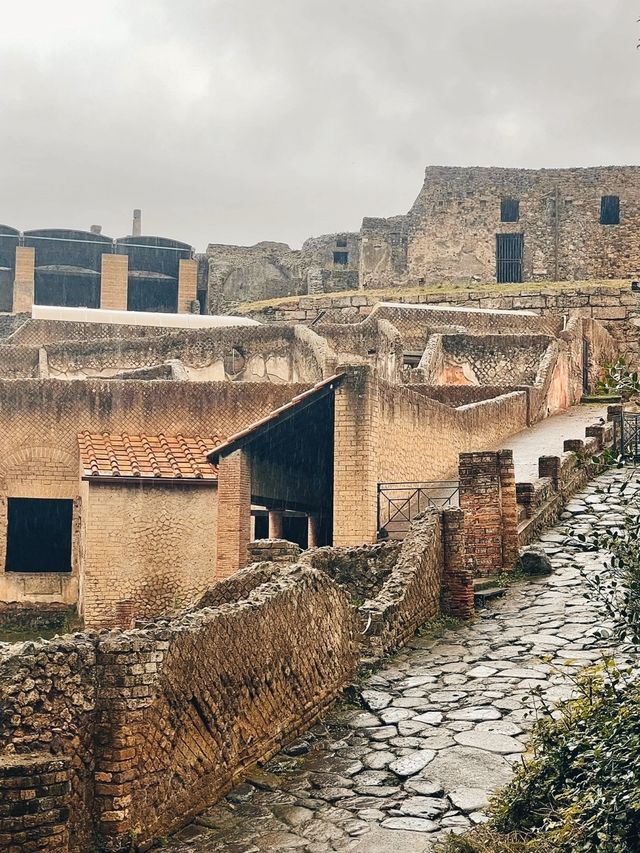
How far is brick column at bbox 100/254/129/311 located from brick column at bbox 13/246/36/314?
2475mm

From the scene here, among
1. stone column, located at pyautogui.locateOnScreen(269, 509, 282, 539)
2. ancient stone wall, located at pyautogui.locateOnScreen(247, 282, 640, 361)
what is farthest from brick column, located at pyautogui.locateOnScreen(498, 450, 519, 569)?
ancient stone wall, located at pyautogui.locateOnScreen(247, 282, 640, 361)

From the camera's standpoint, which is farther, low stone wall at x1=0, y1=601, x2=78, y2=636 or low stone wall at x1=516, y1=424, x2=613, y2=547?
low stone wall at x1=0, y1=601, x2=78, y2=636

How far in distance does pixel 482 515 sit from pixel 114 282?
33762mm

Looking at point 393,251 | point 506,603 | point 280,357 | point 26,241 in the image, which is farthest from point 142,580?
point 26,241

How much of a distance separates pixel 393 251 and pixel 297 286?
4149 millimetres

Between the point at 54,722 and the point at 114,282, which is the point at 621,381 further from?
the point at 114,282

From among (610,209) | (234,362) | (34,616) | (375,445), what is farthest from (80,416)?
(610,209)

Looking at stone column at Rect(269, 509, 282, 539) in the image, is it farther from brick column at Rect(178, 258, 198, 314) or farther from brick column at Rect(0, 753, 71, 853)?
brick column at Rect(178, 258, 198, 314)

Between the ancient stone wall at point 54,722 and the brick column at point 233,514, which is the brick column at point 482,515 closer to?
the brick column at point 233,514

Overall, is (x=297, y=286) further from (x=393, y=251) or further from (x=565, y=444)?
(x=565, y=444)

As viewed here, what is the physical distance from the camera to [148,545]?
54.1 ft

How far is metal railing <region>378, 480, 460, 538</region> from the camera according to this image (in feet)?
52.0

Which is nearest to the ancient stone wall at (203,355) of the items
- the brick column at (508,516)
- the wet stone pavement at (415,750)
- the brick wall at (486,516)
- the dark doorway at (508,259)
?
the brick column at (508,516)

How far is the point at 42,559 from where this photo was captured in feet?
→ 58.5
